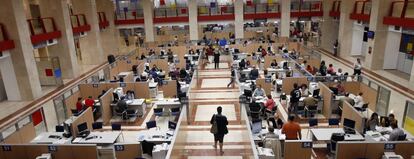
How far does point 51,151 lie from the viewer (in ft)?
29.5

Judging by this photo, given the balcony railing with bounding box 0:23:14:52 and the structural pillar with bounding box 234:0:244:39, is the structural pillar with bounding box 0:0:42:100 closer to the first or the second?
the balcony railing with bounding box 0:23:14:52

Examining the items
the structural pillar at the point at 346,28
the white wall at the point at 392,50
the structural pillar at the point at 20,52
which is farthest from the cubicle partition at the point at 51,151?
the structural pillar at the point at 346,28

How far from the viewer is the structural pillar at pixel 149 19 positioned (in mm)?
30331

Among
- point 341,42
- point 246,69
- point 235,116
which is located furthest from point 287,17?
point 235,116

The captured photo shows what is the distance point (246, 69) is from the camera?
1908cm

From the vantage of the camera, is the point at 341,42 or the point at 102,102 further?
the point at 341,42

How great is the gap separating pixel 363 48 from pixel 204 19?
14.5 m

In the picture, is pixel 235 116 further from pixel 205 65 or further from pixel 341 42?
pixel 341 42

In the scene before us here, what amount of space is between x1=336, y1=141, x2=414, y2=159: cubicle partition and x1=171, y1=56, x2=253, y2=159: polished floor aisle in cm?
250

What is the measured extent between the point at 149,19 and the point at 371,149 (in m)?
25.7

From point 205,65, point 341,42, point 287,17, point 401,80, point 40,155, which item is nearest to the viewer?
point 40,155

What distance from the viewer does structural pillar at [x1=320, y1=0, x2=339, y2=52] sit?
29844 mm

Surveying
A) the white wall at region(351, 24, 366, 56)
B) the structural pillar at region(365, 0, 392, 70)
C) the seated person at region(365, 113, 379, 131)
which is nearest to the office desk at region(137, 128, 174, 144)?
the seated person at region(365, 113, 379, 131)

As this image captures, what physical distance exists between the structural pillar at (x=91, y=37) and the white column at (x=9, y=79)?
9.98 metres
